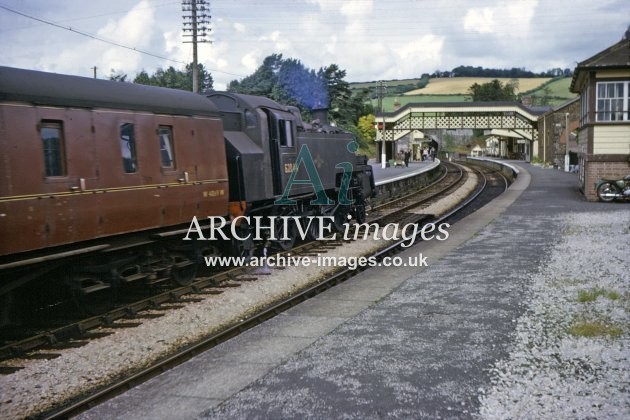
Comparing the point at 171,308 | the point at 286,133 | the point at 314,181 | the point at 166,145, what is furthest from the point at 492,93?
the point at 171,308

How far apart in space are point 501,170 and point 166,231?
42906 mm

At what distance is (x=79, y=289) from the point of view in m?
7.78

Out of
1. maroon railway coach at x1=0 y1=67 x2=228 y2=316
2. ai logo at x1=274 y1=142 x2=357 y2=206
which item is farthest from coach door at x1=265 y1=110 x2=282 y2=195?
maroon railway coach at x1=0 y1=67 x2=228 y2=316

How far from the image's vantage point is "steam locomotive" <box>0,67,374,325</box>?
6.66m

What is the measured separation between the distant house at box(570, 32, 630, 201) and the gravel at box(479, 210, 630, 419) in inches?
430

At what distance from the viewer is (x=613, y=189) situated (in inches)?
810

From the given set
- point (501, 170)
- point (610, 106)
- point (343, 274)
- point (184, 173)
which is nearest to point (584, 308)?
point (343, 274)

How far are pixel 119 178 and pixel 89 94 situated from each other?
44.5 inches

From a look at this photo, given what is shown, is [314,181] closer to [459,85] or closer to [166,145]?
[166,145]

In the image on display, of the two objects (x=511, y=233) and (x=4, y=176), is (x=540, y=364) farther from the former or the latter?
(x=511, y=233)

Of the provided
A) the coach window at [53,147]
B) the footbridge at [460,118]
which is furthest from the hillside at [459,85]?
the coach window at [53,147]

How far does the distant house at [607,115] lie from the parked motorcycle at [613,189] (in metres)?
0.40

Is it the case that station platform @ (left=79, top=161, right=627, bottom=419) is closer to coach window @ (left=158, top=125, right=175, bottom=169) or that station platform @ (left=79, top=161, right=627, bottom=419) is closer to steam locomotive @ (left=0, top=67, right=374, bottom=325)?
steam locomotive @ (left=0, top=67, right=374, bottom=325)

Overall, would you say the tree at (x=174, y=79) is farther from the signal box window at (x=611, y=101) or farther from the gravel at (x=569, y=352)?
the gravel at (x=569, y=352)
